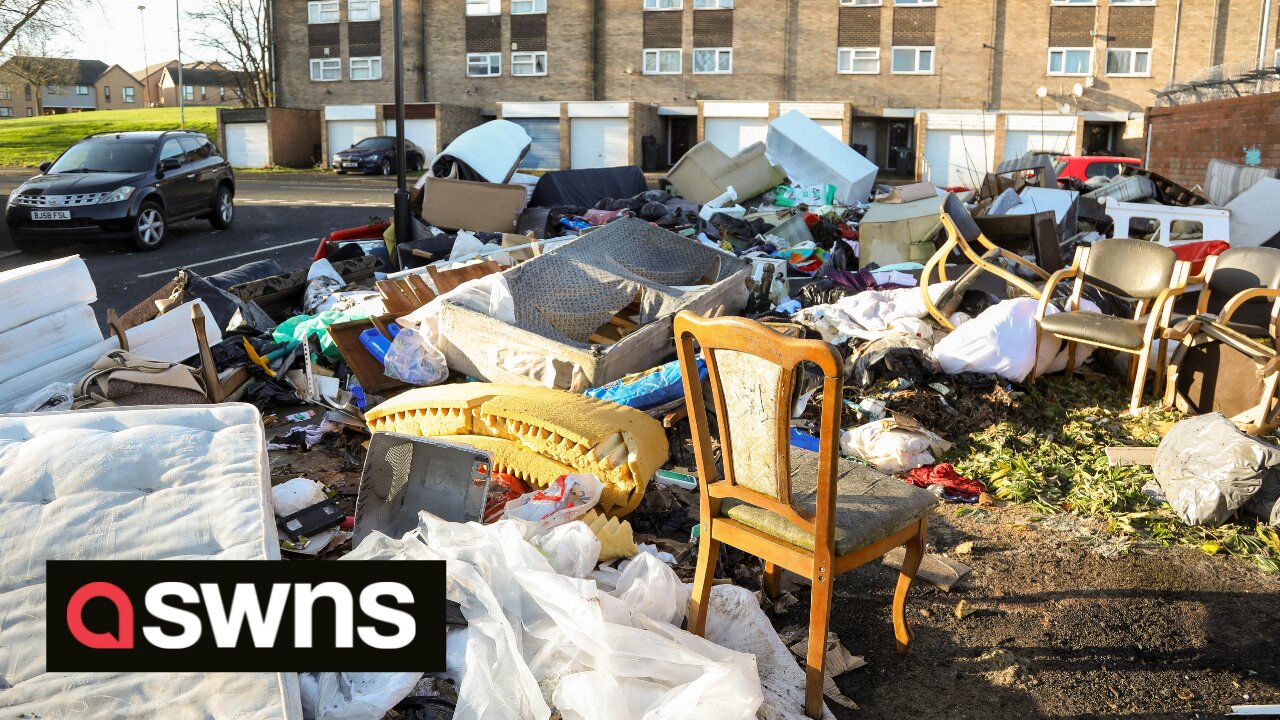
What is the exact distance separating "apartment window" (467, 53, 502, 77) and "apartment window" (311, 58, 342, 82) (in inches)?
210

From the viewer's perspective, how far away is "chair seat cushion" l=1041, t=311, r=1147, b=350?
5844mm

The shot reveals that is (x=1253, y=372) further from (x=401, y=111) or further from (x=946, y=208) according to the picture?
(x=401, y=111)

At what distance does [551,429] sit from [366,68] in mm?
34884

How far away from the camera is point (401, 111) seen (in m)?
10.5

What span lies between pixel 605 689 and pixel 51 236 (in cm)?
1234

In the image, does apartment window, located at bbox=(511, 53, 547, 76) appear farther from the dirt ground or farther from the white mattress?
the white mattress

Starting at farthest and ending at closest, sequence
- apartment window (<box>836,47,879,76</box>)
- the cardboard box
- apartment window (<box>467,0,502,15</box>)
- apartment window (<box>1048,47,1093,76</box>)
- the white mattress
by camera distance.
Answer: apartment window (<box>467,0,502,15</box>), apartment window (<box>836,47,879,76</box>), apartment window (<box>1048,47,1093,76</box>), the cardboard box, the white mattress

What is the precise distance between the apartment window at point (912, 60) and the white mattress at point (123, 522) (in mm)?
32301

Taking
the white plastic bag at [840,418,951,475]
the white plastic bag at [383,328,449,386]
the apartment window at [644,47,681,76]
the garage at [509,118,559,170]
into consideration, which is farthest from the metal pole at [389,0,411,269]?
the apartment window at [644,47,681,76]

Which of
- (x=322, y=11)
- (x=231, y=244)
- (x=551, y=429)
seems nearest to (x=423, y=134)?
(x=322, y=11)

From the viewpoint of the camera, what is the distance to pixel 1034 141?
31484 millimetres

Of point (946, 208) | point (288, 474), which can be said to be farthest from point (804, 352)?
point (946, 208)

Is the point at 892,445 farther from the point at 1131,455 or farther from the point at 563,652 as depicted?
the point at 563,652

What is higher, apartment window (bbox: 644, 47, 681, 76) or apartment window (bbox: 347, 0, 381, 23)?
apartment window (bbox: 347, 0, 381, 23)
